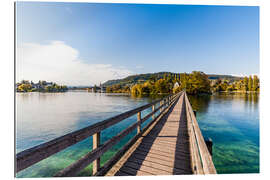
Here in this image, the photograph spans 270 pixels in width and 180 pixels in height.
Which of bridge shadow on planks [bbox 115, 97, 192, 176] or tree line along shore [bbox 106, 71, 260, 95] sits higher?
tree line along shore [bbox 106, 71, 260, 95]

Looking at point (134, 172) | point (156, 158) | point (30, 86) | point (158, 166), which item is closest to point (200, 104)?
point (30, 86)

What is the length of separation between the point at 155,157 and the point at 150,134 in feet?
3.64

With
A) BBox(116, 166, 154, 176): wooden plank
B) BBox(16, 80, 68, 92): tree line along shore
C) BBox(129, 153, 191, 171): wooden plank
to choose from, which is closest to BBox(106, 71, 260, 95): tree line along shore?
BBox(16, 80, 68, 92): tree line along shore

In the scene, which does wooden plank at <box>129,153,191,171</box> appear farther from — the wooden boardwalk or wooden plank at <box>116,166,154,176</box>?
wooden plank at <box>116,166,154,176</box>

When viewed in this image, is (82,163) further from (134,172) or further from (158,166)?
(158,166)

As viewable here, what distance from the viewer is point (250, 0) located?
300cm

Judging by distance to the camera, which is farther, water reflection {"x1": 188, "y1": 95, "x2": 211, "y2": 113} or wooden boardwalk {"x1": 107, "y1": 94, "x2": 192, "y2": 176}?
water reflection {"x1": 188, "y1": 95, "x2": 211, "y2": 113}

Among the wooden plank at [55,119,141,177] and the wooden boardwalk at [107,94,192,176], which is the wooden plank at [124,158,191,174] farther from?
the wooden plank at [55,119,141,177]

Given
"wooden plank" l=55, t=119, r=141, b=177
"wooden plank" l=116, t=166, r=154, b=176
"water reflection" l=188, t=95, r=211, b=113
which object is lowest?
"water reflection" l=188, t=95, r=211, b=113

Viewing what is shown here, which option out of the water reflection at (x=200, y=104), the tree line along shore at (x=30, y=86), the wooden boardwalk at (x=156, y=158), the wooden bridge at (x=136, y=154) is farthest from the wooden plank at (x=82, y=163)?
the water reflection at (x=200, y=104)

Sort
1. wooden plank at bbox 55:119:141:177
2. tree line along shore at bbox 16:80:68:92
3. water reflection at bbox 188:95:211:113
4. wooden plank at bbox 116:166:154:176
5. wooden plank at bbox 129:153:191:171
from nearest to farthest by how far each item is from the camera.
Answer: wooden plank at bbox 55:119:141:177
wooden plank at bbox 116:166:154:176
wooden plank at bbox 129:153:191:171
tree line along shore at bbox 16:80:68:92
water reflection at bbox 188:95:211:113

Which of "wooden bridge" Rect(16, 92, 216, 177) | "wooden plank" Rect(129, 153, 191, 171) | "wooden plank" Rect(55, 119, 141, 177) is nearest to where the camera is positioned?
"wooden bridge" Rect(16, 92, 216, 177)
